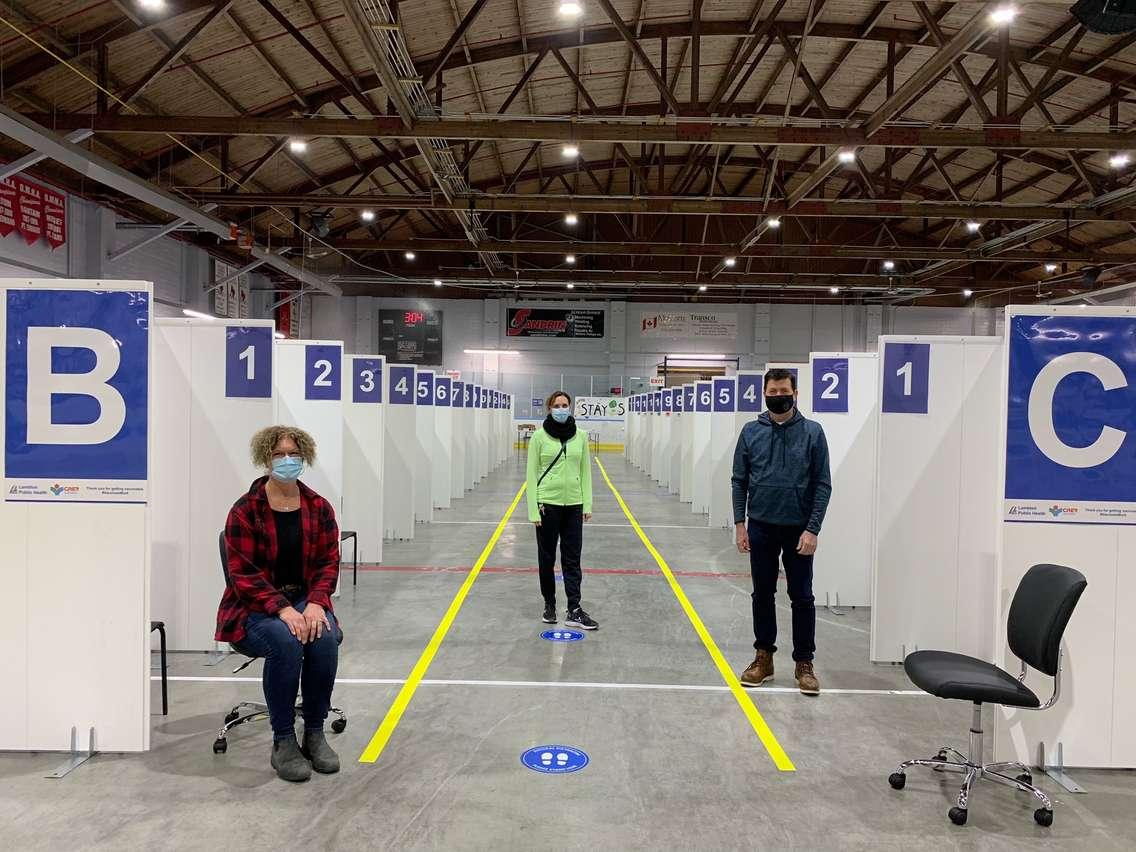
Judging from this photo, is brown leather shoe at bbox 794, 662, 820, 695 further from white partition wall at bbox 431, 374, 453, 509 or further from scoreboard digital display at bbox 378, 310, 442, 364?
scoreboard digital display at bbox 378, 310, 442, 364

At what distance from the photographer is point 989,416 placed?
16.3ft

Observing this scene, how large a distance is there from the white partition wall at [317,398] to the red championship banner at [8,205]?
9.20 m

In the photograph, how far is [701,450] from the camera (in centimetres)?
1285

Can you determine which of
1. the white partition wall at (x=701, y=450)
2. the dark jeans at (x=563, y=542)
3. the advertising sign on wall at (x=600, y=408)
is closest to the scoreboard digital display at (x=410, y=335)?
the advertising sign on wall at (x=600, y=408)

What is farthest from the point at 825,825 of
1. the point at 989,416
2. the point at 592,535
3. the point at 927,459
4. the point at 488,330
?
the point at 488,330

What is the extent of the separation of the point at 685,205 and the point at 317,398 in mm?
11033

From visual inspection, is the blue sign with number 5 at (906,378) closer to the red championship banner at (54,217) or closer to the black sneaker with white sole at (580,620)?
the black sneaker with white sole at (580,620)

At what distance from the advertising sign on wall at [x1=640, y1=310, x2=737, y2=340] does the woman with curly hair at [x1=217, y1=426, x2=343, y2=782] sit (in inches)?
1098

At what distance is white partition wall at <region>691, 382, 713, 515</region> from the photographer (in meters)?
12.4

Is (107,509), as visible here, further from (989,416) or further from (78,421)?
(989,416)

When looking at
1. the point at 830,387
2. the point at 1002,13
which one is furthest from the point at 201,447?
the point at 1002,13

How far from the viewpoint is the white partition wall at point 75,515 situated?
3.54 meters

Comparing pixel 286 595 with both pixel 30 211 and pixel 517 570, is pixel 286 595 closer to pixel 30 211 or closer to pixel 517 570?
pixel 517 570

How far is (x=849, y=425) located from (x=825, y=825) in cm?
407
